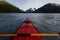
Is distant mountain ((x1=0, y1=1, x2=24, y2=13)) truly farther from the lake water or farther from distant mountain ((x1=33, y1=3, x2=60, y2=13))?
distant mountain ((x1=33, y1=3, x2=60, y2=13))

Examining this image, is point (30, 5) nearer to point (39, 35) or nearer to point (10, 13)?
point (10, 13)

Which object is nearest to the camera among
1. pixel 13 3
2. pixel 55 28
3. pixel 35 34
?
pixel 35 34

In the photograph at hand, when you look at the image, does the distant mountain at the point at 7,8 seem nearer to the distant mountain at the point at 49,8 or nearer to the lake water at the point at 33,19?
the lake water at the point at 33,19

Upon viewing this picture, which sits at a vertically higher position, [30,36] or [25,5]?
[25,5]

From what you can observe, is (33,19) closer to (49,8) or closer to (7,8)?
(49,8)

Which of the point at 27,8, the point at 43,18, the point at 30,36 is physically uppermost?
the point at 27,8

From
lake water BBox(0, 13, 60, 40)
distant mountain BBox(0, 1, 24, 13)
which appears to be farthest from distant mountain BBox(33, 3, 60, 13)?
distant mountain BBox(0, 1, 24, 13)

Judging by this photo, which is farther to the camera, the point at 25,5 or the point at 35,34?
the point at 25,5

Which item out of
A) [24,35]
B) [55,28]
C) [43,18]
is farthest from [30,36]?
[55,28]

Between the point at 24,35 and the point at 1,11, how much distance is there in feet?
1.31

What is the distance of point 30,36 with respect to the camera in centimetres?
206

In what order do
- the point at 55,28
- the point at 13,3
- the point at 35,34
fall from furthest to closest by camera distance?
the point at 55,28 → the point at 13,3 → the point at 35,34

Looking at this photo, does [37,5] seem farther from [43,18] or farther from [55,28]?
[55,28]

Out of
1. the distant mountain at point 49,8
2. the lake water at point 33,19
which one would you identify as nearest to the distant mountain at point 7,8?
the lake water at point 33,19
